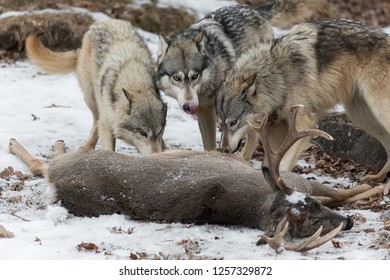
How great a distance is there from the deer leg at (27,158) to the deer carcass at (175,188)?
1206 mm

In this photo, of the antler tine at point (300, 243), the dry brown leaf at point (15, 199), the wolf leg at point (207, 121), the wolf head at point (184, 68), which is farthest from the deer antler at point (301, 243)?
the wolf leg at point (207, 121)

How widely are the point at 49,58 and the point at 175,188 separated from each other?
165 inches

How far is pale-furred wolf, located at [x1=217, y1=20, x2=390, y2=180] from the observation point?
830cm

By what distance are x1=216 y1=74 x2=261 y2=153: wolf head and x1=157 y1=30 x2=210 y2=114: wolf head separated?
0.52 meters

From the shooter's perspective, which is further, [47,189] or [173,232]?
[47,189]

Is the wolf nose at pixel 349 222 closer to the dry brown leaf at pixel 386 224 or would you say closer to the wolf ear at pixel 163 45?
the dry brown leaf at pixel 386 224

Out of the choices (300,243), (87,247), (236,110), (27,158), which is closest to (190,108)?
(236,110)

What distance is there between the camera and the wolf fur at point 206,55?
899 cm

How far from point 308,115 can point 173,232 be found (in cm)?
267

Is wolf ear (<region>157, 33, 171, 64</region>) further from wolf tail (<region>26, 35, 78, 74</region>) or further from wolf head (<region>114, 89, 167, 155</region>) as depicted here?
wolf tail (<region>26, 35, 78, 74</region>)

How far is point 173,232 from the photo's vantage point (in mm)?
6430

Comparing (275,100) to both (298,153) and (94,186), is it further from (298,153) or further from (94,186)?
(94,186)

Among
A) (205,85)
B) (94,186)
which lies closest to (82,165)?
(94,186)

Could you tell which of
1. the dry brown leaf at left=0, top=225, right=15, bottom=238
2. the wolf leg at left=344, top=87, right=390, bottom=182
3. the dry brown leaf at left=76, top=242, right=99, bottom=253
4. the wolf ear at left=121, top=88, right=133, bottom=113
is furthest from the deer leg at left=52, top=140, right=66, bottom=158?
the wolf leg at left=344, top=87, right=390, bottom=182
